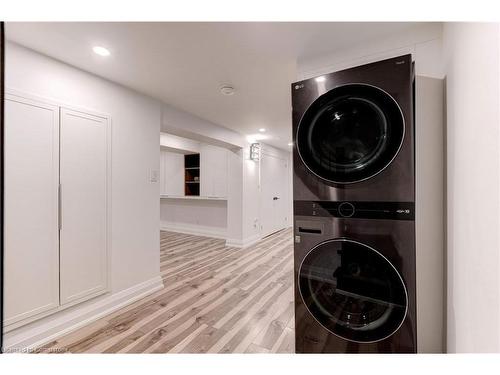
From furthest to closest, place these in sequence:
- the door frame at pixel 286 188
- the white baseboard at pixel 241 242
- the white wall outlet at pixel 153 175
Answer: the door frame at pixel 286 188
the white baseboard at pixel 241 242
the white wall outlet at pixel 153 175

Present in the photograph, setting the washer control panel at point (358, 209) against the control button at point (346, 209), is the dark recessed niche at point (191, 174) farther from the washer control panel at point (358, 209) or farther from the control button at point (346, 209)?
the control button at point (346, 209)

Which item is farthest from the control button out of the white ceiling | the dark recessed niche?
the dark recessed niche

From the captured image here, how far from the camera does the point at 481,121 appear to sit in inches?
28.9

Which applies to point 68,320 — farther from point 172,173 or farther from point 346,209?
point 172,173

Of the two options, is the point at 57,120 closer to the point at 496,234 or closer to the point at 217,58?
the point at 217,58

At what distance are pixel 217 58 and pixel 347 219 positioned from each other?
150 cm

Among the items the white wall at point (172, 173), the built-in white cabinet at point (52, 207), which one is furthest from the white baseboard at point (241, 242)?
the built-in white cabinet at point (52, 207)

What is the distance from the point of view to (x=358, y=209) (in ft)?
3.65

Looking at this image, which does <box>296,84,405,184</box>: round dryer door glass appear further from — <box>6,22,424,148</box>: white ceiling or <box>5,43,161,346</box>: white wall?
<box>5,43,161,346</box>: white wall

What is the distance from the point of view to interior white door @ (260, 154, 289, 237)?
17.8ft

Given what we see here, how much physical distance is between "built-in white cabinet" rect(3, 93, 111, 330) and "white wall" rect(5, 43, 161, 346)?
104 mm

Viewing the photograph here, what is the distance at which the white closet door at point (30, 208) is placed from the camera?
1.52m

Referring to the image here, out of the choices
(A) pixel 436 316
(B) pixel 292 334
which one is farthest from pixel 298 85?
(B) pixel 292 334

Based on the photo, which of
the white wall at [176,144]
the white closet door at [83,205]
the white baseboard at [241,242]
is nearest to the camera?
the white closet door at [83,205]
